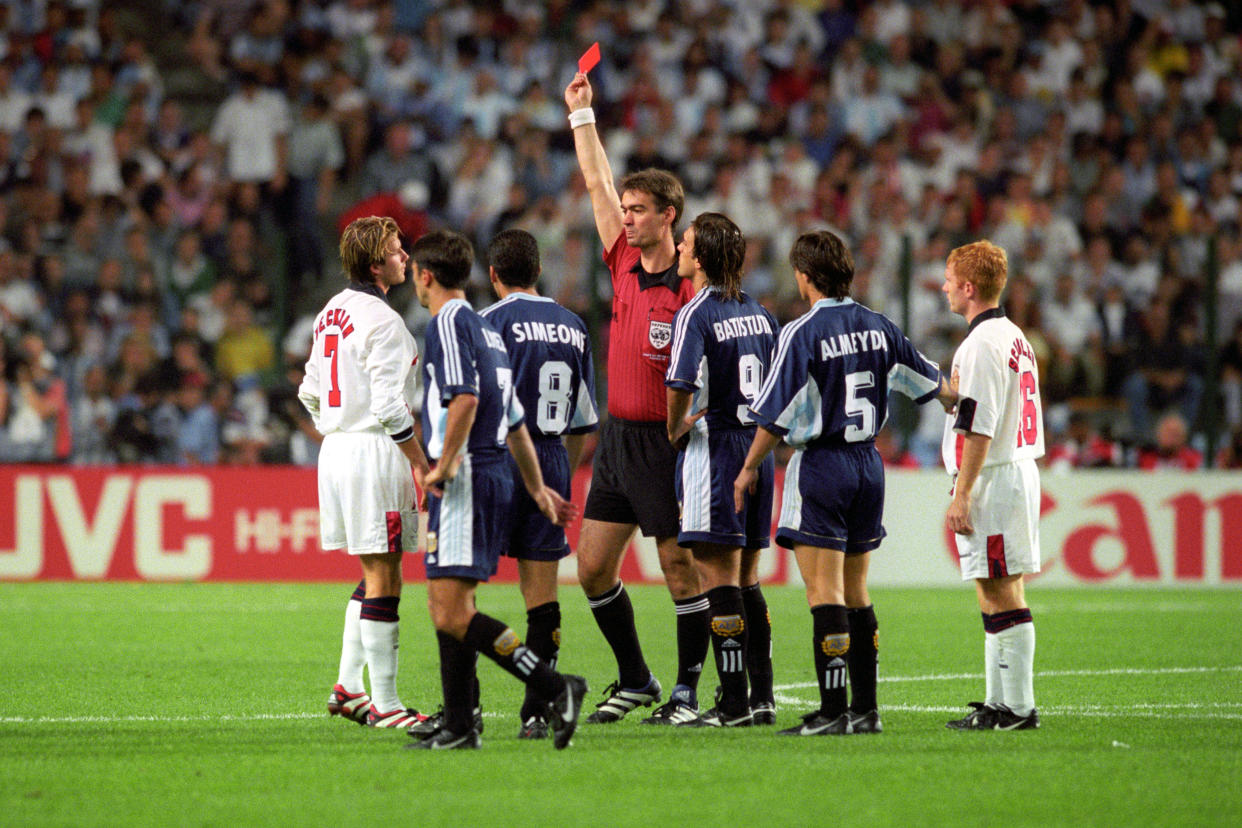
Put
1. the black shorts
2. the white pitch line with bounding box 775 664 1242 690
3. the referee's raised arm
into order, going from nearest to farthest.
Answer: the black shorts
the referee's raised arm
the white pitch line with bounding box 775 664 1242 690

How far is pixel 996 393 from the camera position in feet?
22.5

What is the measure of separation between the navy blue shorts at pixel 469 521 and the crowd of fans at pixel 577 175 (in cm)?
877

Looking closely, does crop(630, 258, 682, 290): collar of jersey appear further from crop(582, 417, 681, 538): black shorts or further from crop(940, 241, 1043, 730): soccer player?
crop(940, 241, 1043, 730): soccer player

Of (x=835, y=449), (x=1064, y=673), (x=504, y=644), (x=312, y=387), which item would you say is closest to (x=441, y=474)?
(x=504, y=644)

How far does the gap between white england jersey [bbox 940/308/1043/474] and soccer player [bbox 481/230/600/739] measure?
1666 mm

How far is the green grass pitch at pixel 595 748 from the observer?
5.20 metres

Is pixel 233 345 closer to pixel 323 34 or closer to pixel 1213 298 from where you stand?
pixel 323 34

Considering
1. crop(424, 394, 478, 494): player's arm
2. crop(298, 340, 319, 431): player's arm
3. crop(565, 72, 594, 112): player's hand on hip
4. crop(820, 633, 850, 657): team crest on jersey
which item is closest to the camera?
crop(424, 394, 478, 494): player's arm

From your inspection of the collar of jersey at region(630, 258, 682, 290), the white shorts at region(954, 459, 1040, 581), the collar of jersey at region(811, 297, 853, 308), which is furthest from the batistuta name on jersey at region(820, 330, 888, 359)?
the collar of jersey at region(630, 258, 682, 290)

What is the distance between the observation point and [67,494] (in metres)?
14.1

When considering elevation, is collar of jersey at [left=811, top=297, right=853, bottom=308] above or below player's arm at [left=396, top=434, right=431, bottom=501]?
above

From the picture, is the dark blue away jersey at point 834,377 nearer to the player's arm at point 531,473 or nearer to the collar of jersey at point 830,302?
the collar of jersey at point 830,302

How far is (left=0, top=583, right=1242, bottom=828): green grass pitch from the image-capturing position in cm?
520

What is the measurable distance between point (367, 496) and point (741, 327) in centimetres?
184
